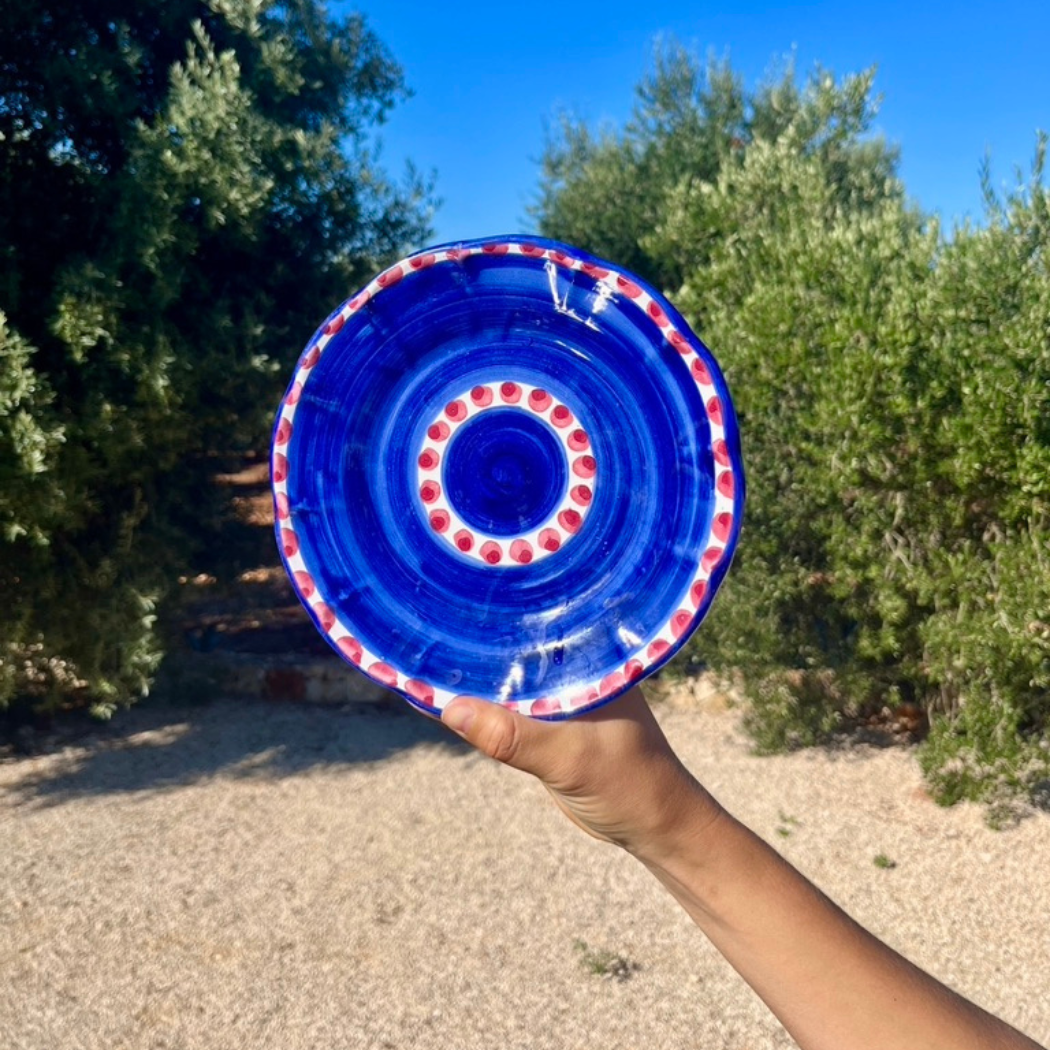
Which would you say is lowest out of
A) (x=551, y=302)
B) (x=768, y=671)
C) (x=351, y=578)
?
(x=768, y=671)

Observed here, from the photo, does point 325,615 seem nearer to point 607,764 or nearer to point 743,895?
point 607,764

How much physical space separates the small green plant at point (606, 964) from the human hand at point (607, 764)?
2.93 m

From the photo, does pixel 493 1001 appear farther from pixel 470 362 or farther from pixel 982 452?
pixel 982 452

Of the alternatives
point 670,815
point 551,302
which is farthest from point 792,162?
point 670,815

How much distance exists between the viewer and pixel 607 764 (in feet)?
5.79

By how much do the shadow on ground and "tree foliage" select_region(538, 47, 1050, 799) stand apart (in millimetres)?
2711

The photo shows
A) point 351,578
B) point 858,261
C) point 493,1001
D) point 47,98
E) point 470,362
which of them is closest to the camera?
point 351,578

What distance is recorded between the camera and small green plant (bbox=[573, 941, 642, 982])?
4.44 metres

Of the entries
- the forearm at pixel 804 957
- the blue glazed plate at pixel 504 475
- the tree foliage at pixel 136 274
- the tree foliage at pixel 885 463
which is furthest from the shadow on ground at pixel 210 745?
the forearm at pixel 804 957

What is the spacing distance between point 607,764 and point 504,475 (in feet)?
2.68

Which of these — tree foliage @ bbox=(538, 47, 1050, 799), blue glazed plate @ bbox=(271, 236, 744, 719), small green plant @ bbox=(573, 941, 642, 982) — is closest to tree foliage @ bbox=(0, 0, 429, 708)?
tree foliage @ bbox=(538, 47, 1050, 799)

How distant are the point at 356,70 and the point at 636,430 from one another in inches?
247

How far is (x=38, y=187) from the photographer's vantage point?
649cm

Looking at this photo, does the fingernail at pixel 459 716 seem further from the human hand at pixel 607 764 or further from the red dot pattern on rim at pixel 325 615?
the red dot pattern on rim at pixel 325 615
